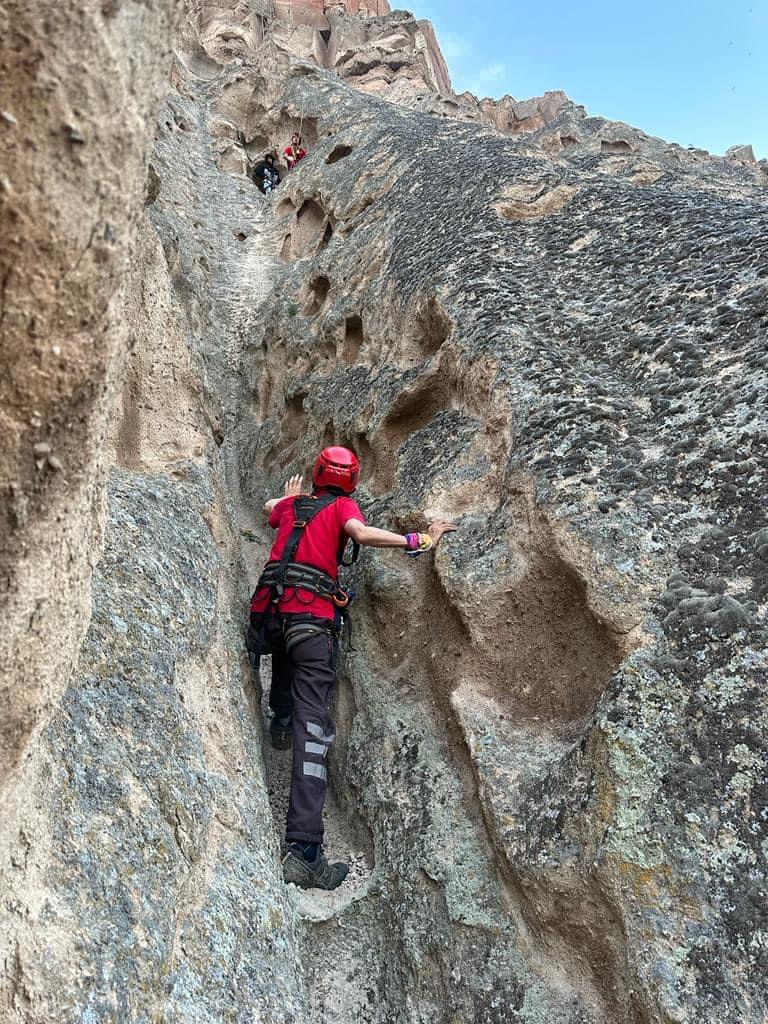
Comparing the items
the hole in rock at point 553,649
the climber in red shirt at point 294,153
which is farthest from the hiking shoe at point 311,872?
the climber in red shirt at point 294,153

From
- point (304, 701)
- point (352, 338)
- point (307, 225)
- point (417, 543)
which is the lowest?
point (304, 701)

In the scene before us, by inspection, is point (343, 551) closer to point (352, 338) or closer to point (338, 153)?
point (352, 338)

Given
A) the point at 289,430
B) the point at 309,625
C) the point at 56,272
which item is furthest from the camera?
the point at 289,430

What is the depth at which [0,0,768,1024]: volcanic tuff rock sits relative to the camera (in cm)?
243

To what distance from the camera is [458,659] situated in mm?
4426

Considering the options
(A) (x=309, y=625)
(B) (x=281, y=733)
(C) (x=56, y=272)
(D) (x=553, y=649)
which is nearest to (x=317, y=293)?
(A) (x=309, y=625)

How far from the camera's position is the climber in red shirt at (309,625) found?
13.6 ft

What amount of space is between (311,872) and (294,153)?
14456 mm

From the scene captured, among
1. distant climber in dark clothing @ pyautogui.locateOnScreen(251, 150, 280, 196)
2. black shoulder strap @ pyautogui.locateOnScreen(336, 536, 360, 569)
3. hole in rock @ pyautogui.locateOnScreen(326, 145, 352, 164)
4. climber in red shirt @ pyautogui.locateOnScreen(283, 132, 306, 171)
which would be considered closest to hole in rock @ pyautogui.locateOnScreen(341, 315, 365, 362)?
black shoulder strap @ pyautogui.locateOnScreen(336, 536, 360, 569)

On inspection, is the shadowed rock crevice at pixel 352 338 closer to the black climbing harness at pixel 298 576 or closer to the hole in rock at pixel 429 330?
the hole in rock at pixel 429 330

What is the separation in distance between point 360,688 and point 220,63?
74.5 feet

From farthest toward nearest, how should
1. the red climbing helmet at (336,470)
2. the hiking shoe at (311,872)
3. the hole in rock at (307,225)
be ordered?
the hole in rock at (307,225) < the red climbing helmet at (336,470) < the hiking shoe at (311,872)

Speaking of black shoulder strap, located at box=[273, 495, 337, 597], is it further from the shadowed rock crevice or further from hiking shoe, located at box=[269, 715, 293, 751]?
the shadowed rock crevice

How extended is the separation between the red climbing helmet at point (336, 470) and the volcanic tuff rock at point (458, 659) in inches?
17.9
